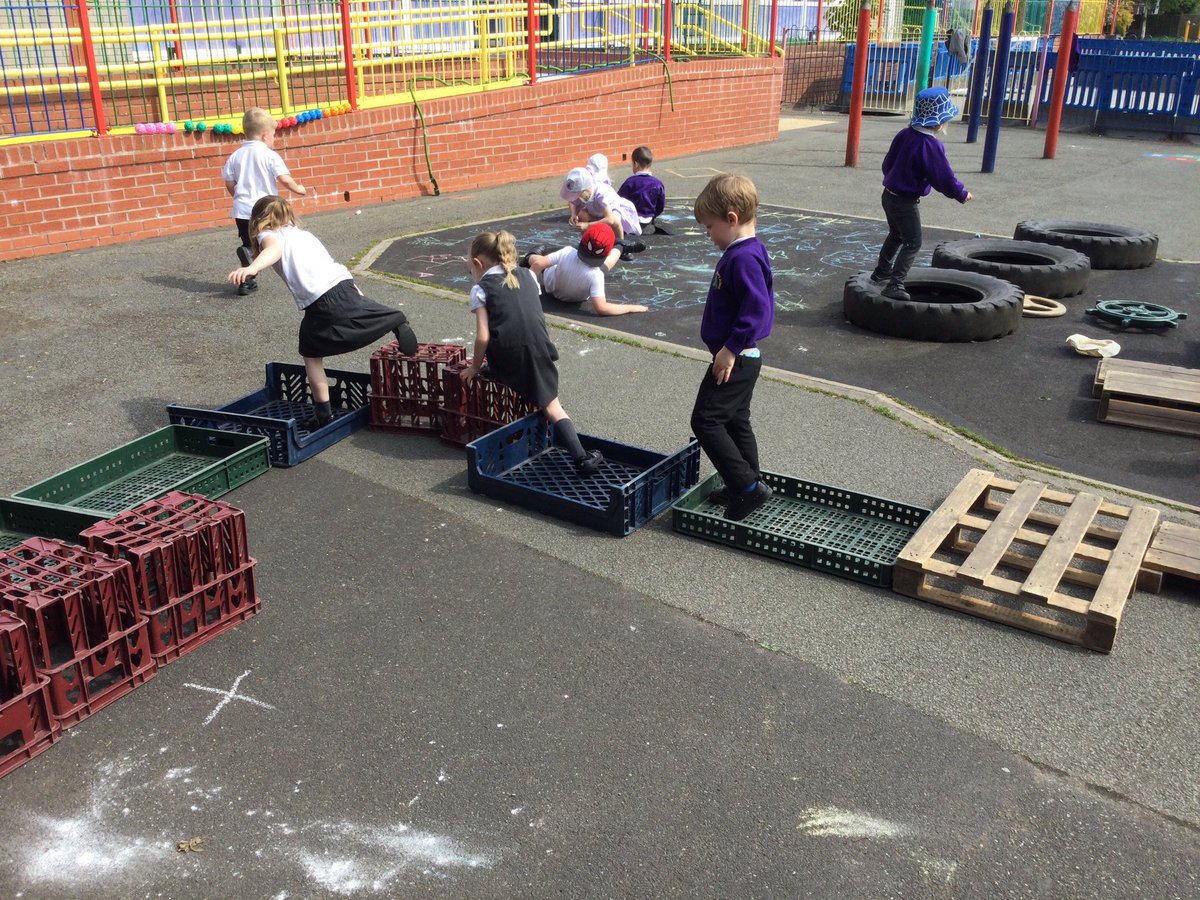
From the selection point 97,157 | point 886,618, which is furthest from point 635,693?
point 97,157

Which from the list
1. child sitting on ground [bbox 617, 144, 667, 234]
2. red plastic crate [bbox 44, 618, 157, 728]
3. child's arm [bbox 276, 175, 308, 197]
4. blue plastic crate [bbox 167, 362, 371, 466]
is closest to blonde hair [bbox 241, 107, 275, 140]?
child's arm [bbox 276, 175, 308, 197]

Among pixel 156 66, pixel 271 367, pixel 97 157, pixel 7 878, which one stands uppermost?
pixel 156 66

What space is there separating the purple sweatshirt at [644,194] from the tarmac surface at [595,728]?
6.72 m

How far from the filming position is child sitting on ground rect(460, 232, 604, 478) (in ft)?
18.9

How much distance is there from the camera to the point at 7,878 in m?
3.15

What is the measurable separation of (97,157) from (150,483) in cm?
703

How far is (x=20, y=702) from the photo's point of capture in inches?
142

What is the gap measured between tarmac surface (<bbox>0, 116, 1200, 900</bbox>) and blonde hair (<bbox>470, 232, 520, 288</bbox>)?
119cm

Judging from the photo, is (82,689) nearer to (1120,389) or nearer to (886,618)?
(886,618)

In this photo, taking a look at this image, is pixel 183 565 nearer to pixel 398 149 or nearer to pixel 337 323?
pixel 337 323

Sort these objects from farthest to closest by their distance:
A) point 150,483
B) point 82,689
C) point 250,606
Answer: point 150,483
point 250,606
point 82,689

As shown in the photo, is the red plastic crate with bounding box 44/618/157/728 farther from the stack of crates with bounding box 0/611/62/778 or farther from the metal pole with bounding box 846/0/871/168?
the metal pole with bounding box 846/0/871/168

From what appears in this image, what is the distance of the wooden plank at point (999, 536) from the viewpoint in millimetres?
4543

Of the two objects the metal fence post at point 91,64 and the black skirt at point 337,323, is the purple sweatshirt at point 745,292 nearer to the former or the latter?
the black skirt at point 337,323
